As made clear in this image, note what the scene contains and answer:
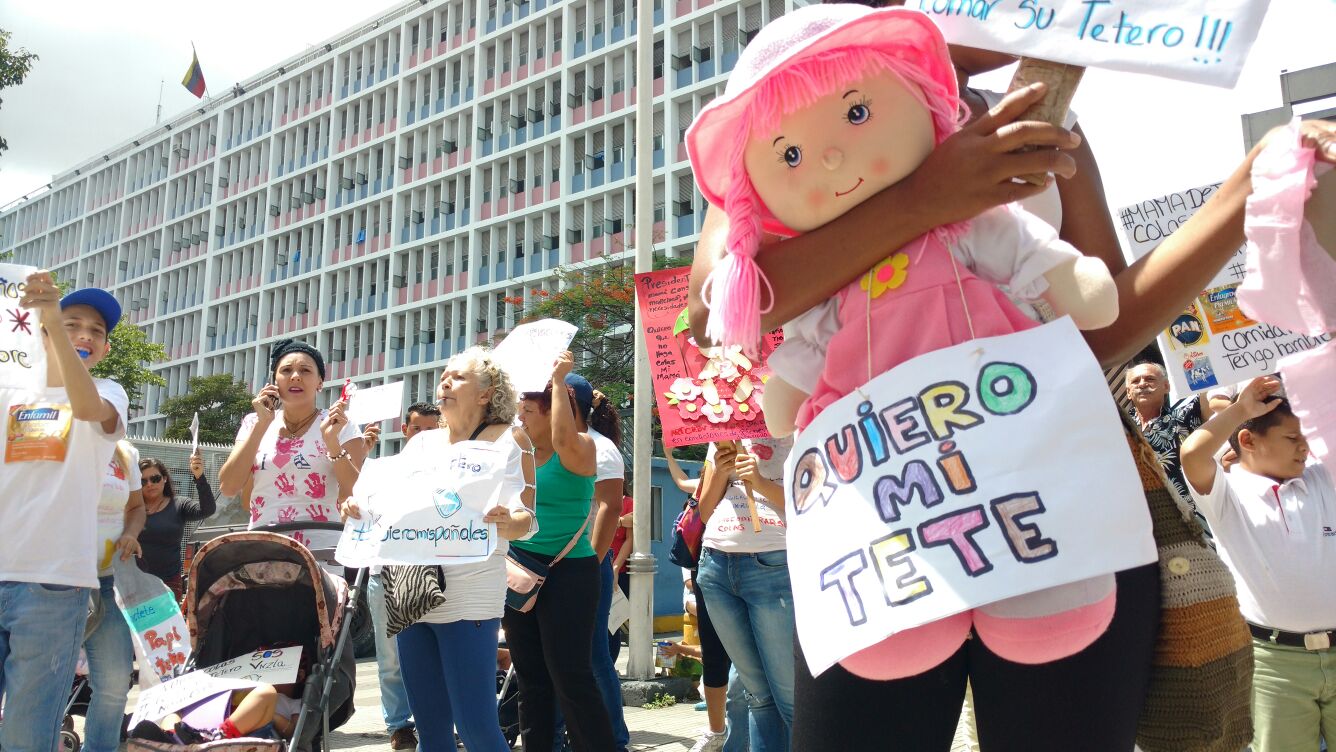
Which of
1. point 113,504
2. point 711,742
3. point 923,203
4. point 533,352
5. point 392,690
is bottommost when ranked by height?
point 711,742

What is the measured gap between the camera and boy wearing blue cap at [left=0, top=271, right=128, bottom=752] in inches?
150

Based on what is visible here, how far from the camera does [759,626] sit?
4.12 meters

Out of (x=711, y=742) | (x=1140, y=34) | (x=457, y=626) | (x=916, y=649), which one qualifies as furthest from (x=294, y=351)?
(x=1140, y=34)

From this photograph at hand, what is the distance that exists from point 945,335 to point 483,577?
2813 millimetres

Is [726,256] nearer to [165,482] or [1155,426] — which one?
[1155,426]

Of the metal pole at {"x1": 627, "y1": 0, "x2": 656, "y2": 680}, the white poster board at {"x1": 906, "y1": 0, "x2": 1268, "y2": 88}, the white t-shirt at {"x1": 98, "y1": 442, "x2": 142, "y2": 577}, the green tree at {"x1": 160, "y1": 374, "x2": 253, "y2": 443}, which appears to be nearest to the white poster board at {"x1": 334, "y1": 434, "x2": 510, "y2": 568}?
the white t-shirt at {"x1": 98, "y1": 442, "x2": 142, "y2": 577}

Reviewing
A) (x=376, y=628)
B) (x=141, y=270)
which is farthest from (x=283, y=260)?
(x=376, y=628)

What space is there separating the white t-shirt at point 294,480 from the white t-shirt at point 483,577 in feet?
3.92

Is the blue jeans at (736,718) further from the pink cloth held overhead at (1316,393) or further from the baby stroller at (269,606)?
the pink cloth held overhead at (1316,393)

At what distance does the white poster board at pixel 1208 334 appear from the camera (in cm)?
396

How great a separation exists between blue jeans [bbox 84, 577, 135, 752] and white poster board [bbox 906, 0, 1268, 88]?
4538 millimetres

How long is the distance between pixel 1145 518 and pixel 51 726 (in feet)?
13.3

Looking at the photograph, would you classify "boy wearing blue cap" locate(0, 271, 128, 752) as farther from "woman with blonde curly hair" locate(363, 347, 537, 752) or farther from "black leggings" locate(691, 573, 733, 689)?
"black leggings" locate(691, 573, 733, 689)

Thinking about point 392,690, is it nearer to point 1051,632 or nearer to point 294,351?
point 294,351
